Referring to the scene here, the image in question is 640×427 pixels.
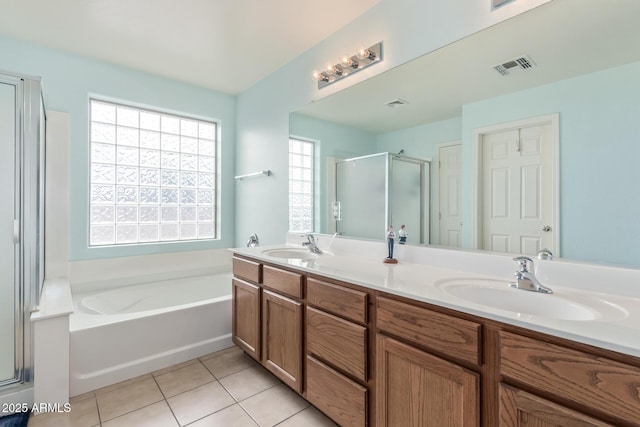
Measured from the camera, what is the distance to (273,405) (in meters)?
1.67

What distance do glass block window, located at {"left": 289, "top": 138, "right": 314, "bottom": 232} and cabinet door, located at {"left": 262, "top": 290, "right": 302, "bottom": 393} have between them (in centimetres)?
84

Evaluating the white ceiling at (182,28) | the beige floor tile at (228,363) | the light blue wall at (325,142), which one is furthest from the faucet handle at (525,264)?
the beige floor tile at (228,363)

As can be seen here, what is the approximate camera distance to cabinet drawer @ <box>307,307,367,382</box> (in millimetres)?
1246

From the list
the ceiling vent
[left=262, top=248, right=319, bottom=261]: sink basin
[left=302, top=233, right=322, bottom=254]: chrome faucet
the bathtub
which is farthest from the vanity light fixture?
the bathtub

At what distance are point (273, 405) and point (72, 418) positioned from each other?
1.04m

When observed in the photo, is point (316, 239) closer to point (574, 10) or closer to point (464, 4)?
point (464, 4)

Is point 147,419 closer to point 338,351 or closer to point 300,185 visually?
point 338,351

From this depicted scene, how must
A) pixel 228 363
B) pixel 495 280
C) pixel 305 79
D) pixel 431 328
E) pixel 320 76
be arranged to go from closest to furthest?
pixel 431 328, pixel 495 280, pixel 228 363, pixel 320 76, pixel 305 79

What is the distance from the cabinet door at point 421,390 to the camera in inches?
36.0

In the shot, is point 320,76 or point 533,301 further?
point 320,76

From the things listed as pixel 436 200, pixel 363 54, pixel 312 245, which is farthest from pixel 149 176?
pixel 436 200

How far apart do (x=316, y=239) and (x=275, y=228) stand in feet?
→ 2.07

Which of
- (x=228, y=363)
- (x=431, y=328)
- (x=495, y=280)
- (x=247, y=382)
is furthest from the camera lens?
(x=228, y=363)

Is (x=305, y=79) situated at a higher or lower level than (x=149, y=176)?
higher
